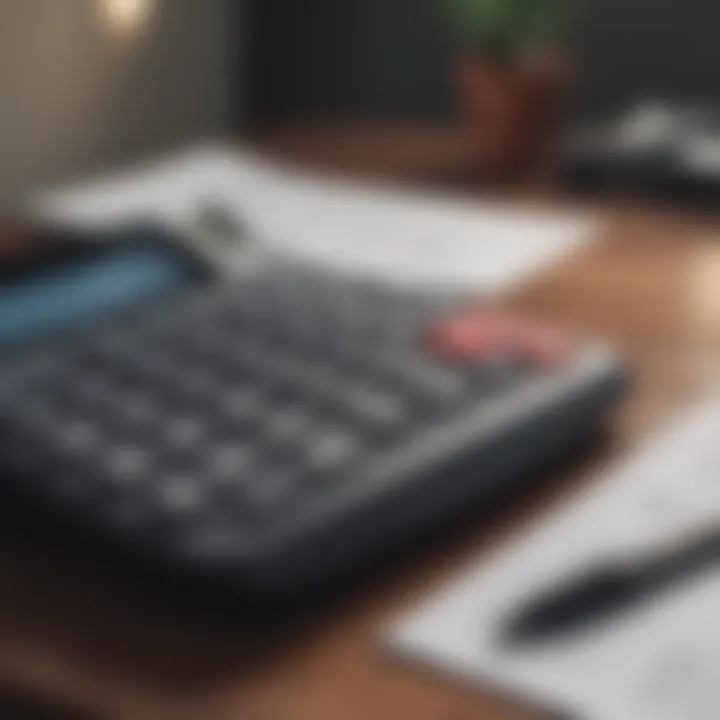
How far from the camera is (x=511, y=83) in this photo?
3.58ft

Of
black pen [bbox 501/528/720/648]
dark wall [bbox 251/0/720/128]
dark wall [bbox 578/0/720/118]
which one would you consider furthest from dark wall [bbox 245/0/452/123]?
black pen [bbox 501/528/720/648]

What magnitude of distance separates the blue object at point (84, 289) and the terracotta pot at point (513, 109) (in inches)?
15.9

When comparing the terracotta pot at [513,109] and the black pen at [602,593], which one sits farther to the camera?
the terracotta pot at [513,109]

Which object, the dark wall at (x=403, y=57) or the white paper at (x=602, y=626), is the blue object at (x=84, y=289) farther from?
the dark wall at (x=403, y=57)

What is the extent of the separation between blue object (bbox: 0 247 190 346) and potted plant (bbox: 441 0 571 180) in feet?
1.34

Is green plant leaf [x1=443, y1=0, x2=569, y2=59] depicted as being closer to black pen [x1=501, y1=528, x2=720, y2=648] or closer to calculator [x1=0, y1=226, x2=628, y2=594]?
calculator [x1=0, y1=226, x2=628, y2=594]

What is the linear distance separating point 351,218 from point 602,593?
51 cm

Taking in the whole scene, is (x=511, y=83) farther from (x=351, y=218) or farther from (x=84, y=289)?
(x=84, y=289)

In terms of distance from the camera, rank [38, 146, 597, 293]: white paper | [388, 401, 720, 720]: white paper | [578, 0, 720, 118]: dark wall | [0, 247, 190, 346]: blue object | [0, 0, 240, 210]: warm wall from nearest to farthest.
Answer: [388, 401, 720, 720]: white paper → [0, 247, 190, 346]: blue object → [38, 146, 597, 293]: white paper → [0, 0, 240, 210]: warm wall → [578, 0, 720, 118]: dark wall

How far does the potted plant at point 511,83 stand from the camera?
109 cm

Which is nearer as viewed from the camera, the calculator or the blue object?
the calculator

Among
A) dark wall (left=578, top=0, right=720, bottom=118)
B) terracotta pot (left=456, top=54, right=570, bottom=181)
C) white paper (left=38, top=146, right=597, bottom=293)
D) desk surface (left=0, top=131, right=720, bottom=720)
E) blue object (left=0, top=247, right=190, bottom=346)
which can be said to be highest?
dark wall (left=578, top=0, right=720, bottom=118)

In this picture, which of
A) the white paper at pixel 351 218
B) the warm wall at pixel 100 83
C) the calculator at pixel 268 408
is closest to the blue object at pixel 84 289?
the calculator at pixel 268 408

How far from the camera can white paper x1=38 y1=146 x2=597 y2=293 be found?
2.91 feet
